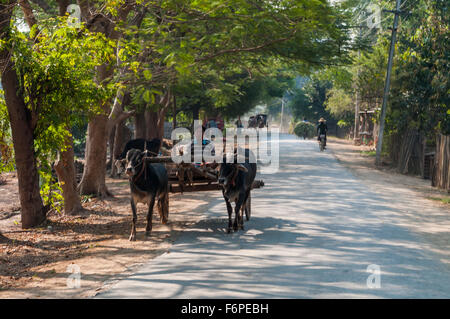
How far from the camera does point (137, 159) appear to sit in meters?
9.92

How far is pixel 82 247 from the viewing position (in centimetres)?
1010

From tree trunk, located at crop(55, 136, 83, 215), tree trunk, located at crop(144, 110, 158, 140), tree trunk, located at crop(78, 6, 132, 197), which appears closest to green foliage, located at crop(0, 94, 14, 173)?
tree trunk, located at crop(55, 136, 83, 215)

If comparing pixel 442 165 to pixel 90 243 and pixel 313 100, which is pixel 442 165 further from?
pixel 313 100

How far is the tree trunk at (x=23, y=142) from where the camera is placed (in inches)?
434

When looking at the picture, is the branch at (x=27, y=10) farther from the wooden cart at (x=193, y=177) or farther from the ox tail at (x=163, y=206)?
the ox tail at (x=163, y=206)

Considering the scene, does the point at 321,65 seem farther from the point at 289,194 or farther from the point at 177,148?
the point at 177,148

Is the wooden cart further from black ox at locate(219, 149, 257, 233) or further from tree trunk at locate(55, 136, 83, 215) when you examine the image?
tree trunk at locate(55, 136, 83, 215)

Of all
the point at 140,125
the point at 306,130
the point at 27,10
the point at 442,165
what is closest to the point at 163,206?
the point at 27,10

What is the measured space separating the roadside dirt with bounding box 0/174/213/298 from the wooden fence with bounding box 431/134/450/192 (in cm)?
886

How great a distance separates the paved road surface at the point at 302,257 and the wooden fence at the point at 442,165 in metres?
5.00

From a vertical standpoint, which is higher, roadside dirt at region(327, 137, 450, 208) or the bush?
the bush

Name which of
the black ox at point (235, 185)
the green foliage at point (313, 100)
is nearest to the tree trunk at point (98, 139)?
the black ox at point (235, 185)

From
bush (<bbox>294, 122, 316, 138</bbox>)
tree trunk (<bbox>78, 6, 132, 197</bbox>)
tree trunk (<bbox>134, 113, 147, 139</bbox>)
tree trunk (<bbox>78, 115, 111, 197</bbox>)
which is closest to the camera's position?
tree trunk (<bbox>78, 6, 132, 197</bbox>)

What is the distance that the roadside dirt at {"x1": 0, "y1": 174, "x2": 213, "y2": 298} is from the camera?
23.6ft
